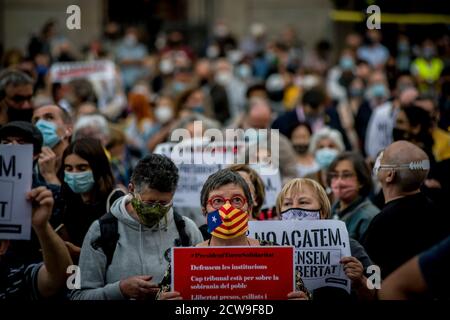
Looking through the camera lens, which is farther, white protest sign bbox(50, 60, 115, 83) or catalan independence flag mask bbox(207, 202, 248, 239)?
white protest sign bbox(50, 60, 115, 83)

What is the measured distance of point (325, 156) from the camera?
10.1 m

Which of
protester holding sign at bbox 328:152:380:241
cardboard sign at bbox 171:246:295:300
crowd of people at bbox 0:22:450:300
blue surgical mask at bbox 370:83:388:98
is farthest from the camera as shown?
blue surgical mask at bbox 370:83:388:98

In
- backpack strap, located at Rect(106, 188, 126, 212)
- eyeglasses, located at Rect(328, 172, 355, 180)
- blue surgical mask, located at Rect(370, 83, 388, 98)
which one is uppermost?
blue surgical mask, located at Rect(370, 83, 388, 98)

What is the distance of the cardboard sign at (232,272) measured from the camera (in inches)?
219

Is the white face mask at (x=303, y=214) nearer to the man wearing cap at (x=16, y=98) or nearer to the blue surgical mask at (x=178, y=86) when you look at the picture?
the man wearing cap at (x=16, y=98)

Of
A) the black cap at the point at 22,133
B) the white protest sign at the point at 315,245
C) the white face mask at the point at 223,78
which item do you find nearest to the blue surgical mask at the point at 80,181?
the black cap at the point at 22,133

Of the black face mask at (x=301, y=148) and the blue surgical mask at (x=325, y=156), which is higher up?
the black face mask at (x=301, y=148)

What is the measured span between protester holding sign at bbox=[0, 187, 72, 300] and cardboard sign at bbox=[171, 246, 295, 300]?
0.72 metres

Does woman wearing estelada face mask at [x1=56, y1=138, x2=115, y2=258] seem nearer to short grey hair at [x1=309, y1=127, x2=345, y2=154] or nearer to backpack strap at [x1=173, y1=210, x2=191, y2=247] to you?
backpack strap at [x1=173, y1=210, x2=191, y2=247]

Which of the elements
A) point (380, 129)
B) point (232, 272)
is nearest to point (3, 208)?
point (232, 272)

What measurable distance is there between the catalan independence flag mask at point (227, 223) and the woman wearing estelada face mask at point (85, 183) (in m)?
1.60

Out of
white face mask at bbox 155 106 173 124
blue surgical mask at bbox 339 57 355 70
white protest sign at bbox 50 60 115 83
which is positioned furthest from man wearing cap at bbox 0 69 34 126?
blue surgical mask at bbox 339 57 355 70

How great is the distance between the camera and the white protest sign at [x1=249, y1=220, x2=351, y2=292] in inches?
248
